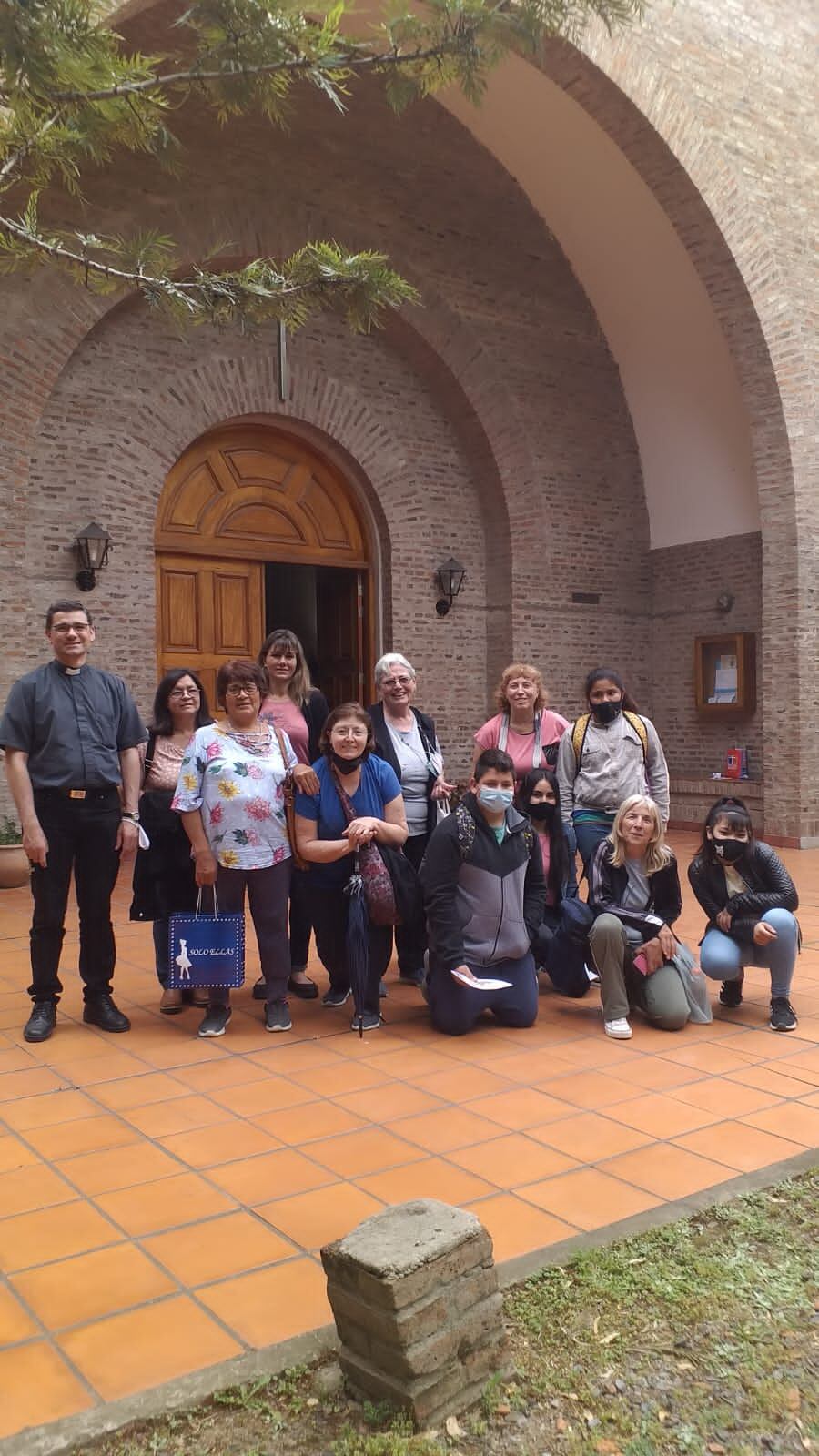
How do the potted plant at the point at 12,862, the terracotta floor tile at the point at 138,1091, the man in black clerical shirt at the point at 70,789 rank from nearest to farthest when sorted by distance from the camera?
1. the terracotta floor tile at the point at 138,1091
2. the man in black clerical shirt at the point at 70,789
3. the potted plant at the point at 12,862

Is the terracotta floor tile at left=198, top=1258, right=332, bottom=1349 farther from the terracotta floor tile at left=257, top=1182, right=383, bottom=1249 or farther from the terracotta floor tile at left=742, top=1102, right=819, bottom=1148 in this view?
the terracotta floor tile at left=742, top=1102, right=819, bottom=1148

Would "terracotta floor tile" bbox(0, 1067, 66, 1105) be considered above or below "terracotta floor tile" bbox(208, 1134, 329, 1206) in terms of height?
above

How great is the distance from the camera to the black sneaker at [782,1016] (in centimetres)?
514

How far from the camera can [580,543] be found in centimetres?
1356

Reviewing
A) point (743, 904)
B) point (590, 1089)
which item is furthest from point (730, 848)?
point (590, 1089)

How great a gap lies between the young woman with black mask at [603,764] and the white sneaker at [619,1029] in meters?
0.88

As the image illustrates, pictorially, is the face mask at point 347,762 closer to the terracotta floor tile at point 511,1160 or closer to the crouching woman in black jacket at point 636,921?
the crouching woman in black jacket at point 636,921

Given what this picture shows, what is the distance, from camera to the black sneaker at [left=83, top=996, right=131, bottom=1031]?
512cm

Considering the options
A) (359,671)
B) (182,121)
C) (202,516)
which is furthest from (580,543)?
(182,121)

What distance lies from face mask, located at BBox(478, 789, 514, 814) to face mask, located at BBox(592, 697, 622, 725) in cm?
105

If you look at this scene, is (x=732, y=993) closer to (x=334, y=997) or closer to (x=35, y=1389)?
(x=334, y=997)

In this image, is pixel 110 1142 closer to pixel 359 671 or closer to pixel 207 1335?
pixel 207 1335

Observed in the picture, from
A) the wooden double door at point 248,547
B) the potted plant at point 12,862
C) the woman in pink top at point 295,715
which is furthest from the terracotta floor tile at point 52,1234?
the wooden double door at point 248,547

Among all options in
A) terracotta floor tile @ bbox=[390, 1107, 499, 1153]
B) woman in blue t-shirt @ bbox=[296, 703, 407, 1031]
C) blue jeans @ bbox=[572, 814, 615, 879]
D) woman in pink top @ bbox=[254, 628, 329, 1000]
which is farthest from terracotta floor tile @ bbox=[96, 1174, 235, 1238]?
blue jeans @ bbox=[572, 814, 615, 879]
